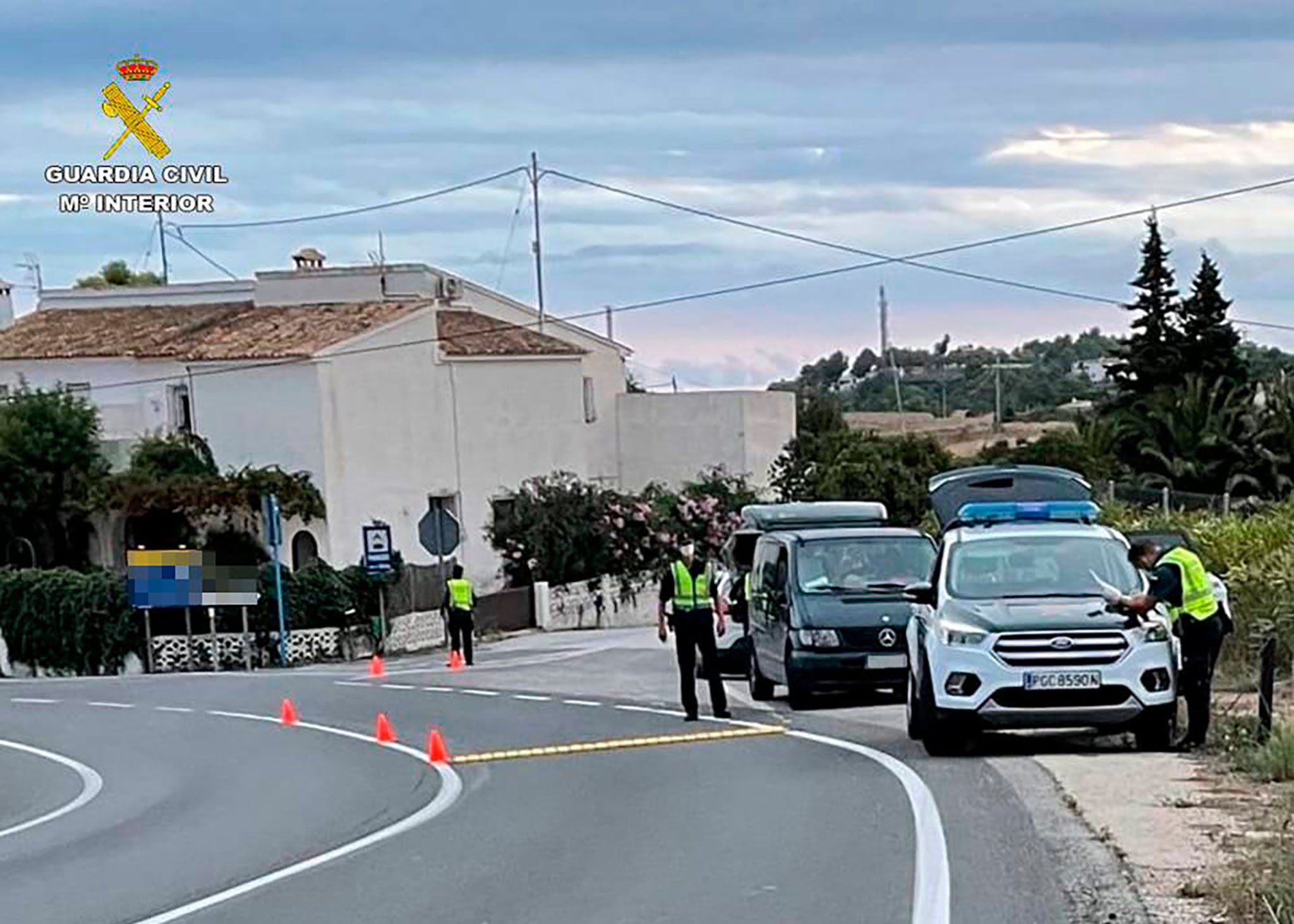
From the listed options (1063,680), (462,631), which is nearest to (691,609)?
(1063,680)

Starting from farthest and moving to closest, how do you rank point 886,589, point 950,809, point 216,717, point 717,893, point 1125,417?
point 1125,417
point 216,717
point 886,589
point 950,809
point 717,893

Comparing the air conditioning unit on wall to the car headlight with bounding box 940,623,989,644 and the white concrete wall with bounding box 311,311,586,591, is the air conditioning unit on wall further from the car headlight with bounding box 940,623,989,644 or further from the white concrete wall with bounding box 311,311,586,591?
the car headlight with bounding box 940,623,989,644

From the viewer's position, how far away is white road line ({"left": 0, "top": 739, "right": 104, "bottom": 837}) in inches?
646

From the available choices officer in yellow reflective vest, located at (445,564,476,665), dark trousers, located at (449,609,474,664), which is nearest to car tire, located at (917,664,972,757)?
officer in yellow reflective vest, located at (445,564,476,665)

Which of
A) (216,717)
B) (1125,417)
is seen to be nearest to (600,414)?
(1125,417)

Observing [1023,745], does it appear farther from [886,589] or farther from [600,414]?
[600,414]

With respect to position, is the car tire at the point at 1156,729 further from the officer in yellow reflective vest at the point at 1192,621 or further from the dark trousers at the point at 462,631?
the dark trousers at the point at 462,631

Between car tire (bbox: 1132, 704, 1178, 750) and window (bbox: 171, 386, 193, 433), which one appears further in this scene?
window (bbox: 171, 386, 193, 433)

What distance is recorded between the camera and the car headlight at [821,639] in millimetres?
20641

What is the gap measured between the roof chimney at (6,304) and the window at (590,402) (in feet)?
72.1

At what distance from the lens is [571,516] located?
52.8 m

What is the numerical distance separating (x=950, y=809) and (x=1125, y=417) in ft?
148

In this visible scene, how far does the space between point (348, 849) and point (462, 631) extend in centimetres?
2260

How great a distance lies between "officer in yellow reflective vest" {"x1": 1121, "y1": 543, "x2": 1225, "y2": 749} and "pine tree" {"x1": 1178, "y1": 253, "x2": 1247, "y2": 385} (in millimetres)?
51711
